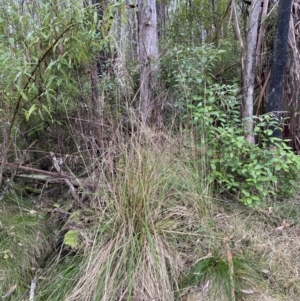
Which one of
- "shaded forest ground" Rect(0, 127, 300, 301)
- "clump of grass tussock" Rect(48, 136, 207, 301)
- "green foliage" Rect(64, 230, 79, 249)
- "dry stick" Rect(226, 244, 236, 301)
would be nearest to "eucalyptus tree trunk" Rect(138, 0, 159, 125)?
"shaded forest ground" Rect(0, 127, 300, 301)

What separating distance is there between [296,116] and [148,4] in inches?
64.5

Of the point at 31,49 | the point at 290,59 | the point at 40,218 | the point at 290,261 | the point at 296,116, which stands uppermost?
the point at 31,49

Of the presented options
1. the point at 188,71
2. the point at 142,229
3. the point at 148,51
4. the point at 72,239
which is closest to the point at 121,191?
the point at 142,229

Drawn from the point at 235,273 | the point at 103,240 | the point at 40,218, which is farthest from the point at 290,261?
the point at 40,218

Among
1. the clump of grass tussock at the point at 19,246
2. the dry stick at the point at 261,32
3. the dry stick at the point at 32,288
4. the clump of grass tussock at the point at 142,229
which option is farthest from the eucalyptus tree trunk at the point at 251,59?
the dry stick at the point at 32,288

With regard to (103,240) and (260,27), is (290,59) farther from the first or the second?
(103,240)

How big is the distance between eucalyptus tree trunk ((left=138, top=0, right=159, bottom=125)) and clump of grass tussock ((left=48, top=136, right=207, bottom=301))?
83cm

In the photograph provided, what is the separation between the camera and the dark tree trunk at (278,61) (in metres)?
2.25

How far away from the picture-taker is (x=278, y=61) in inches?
91.0

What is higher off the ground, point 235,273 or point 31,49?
point 31,49

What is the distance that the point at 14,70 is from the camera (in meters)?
1.65

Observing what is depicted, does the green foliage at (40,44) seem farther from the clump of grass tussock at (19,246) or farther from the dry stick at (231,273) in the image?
the dry stick at (231,273)

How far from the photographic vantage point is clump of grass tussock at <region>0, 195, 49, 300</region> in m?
1.69

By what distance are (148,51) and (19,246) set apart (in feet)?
6.28
